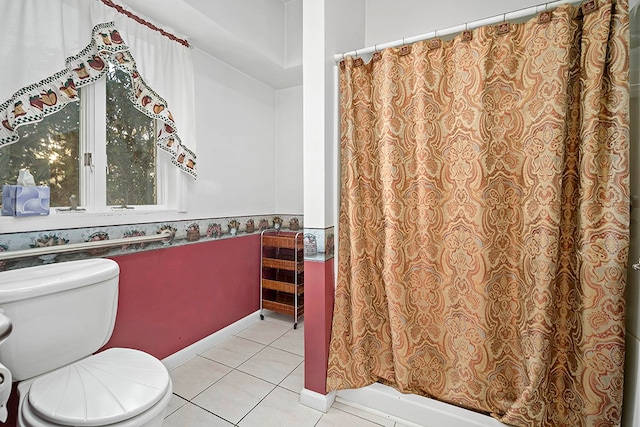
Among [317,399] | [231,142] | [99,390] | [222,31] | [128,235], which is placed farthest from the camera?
[231,142]

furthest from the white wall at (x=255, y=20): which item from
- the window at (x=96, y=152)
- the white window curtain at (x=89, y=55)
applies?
the window at (x=96, y=152)

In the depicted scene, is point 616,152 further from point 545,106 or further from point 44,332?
point 44,332

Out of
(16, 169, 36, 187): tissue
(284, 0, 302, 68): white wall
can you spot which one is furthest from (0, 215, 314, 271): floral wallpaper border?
(284, 0, 302, 68): white wall

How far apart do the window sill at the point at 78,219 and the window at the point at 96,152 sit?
0.08m

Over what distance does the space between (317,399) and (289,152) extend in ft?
7.05

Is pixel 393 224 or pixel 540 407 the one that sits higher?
pixel 393 224

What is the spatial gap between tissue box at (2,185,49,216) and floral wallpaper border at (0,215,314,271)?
0.10 m

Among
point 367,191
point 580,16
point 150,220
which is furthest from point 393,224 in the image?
point 150,220

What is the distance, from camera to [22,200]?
128 cm

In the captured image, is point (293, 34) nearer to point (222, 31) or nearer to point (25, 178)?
point (222, 31)

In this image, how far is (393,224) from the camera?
4.92 ft

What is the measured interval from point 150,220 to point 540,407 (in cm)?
228

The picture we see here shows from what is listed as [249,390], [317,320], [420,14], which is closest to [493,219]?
[317,320]

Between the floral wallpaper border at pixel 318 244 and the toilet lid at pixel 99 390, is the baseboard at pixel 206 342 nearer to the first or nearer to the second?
the toilet lid at pixel 99 390
